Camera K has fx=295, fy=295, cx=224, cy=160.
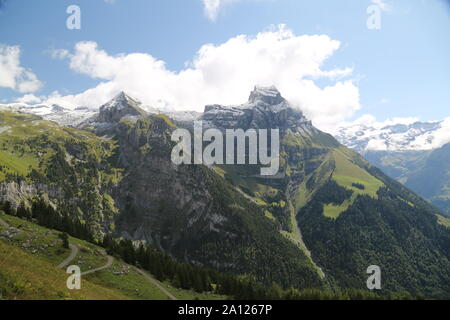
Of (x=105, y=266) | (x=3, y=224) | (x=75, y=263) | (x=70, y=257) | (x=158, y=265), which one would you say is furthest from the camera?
(x=158, y=265)

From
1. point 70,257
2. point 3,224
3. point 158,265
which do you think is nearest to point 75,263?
point 70,257

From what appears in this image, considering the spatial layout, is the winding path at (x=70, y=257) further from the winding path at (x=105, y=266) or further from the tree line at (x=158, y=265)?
the tree line at (x=158, y=265)

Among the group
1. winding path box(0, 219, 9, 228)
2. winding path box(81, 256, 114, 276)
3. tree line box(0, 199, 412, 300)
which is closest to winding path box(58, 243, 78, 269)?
winding path box(81, 256, 114, 276)

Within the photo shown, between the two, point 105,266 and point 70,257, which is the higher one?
point 70,257

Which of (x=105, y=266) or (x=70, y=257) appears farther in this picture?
(x=105, y=266)

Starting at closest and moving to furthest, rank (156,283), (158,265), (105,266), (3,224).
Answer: (105,266) < (156,283) < (3,224) < (158,265)

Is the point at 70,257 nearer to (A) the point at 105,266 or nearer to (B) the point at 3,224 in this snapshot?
(A) the point at 105,266

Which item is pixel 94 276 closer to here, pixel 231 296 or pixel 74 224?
pixel 231 296

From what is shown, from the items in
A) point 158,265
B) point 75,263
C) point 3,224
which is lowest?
point 158,265

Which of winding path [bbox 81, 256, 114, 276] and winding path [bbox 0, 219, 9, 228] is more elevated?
winding path [bbox 0, 219, 9, 228]

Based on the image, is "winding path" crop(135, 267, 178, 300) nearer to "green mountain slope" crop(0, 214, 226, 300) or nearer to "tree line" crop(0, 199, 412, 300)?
"green mountain slope" crop(0, 214, 226, 300)

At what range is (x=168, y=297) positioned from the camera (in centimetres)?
6103

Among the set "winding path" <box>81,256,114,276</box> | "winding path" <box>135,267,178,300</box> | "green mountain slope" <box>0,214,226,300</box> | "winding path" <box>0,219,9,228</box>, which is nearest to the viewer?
"green mountain slope" <box>0,214,226,300</box>
